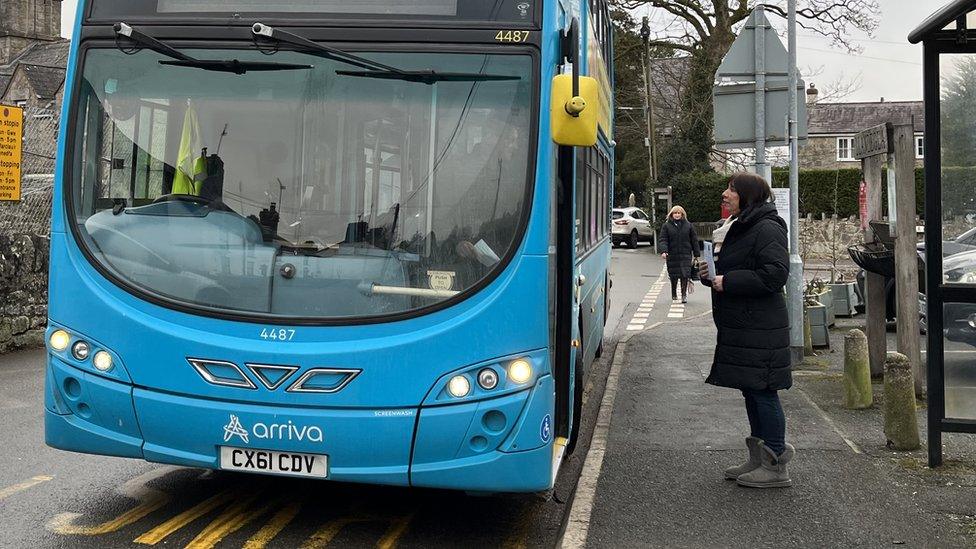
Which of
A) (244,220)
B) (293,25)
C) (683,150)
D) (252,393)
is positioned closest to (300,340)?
(252,393)

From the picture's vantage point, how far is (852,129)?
252 ft

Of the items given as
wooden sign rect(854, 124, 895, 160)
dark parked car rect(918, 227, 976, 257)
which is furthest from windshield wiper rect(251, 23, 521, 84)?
wooden sign rect(854, 124, 895, 160)

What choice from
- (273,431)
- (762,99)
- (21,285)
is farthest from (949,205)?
(21,285)

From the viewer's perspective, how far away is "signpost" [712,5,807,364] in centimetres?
1154

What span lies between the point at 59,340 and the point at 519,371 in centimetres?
235

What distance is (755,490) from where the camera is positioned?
21.4 feet

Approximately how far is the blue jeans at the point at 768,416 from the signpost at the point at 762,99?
515cm

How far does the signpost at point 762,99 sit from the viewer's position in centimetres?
1154

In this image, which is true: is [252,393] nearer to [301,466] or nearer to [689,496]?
[301,466]

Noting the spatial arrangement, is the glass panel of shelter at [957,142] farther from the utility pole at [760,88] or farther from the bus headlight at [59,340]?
the bus headlight at [59,340]

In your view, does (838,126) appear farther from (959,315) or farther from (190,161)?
(190,161)

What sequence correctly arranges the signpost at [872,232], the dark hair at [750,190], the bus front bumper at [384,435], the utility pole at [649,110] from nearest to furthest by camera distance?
the bus front bumper at [384,435]
the dark hair at [750,190]
the signpost at [872,232]
the utility pole at [649,110]

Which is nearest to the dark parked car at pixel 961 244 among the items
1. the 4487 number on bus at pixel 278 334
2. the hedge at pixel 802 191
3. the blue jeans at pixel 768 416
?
the blue jeans at pixel 768 416

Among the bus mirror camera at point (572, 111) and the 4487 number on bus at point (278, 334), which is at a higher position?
the bus mirror camera at point (572, 111)
